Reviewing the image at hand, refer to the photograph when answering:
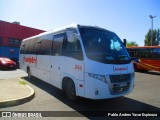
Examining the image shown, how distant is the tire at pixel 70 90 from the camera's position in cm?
770

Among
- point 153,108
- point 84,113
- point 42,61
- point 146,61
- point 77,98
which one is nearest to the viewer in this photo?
point 84,113

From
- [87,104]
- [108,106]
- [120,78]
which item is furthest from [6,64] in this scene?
[120,78]

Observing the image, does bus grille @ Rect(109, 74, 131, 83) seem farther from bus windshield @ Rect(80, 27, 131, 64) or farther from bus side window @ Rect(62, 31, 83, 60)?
bus side window @ Rect(62, 31, 83, 60)

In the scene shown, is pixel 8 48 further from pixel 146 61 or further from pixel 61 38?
pixel 61 38

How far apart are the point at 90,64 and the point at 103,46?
112 centimetres

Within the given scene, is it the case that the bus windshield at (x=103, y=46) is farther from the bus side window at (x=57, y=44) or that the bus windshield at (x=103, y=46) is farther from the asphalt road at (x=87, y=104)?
the asphalt road at (x=87, y=104)

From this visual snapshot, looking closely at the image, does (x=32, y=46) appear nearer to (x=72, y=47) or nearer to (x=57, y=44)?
(x=57, y=44)

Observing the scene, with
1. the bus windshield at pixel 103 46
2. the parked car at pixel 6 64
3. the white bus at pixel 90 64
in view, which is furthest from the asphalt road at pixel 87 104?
the parked car at pixel 6 64

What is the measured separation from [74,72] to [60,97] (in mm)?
1748

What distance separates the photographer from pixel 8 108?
22.5 ft

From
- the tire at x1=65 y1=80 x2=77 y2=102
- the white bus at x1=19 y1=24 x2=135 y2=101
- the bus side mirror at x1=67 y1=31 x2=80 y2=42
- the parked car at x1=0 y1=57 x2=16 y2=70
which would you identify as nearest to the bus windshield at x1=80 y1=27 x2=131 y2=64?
the white bus at x1=19 y1=24 x2=135 y2=101

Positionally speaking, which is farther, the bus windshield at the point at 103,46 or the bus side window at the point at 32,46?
the bus side window at the point at 32,46

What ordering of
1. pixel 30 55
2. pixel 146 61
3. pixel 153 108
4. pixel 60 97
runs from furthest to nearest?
pixel 146 61, pixel 30 55, pixel 60 97, pixel 153 108

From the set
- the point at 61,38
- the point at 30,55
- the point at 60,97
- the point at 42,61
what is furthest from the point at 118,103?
the point at 30,55
